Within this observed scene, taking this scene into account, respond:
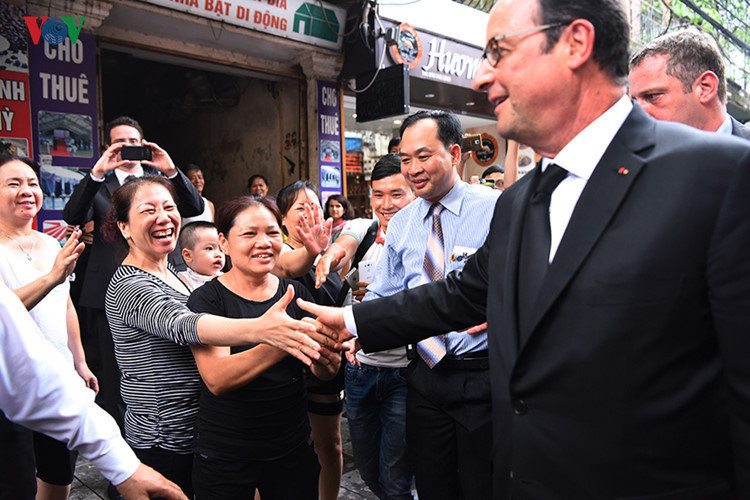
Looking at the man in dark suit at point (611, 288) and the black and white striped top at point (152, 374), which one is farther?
the black and white striped top at point (152, 374)

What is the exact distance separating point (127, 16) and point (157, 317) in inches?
207

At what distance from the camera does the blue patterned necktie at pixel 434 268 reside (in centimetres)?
257

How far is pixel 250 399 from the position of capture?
237 cm

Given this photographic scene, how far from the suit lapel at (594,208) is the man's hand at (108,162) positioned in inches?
141

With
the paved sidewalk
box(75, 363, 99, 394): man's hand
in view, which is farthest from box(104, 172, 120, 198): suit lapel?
the paved sidewalk

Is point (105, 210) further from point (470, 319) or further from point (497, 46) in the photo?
point (497, 46)

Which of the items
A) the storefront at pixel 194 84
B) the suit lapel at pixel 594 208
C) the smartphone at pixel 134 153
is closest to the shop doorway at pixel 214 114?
the storefront at pixel 194 84

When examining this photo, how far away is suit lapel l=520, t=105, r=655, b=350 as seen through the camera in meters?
1.33

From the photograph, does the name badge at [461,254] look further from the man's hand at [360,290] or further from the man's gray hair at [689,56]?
the man's gray hair at [689,56]

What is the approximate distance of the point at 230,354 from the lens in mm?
2426

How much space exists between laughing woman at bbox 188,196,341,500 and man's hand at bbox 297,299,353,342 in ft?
0.27

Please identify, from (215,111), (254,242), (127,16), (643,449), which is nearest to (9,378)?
(254,242)

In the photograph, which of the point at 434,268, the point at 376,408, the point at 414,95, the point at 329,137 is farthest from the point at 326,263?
the point at 414,95

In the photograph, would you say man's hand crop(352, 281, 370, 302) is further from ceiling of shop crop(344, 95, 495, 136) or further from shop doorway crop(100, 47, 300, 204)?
ceiling of shop crop(344, 95, 495, 136)
